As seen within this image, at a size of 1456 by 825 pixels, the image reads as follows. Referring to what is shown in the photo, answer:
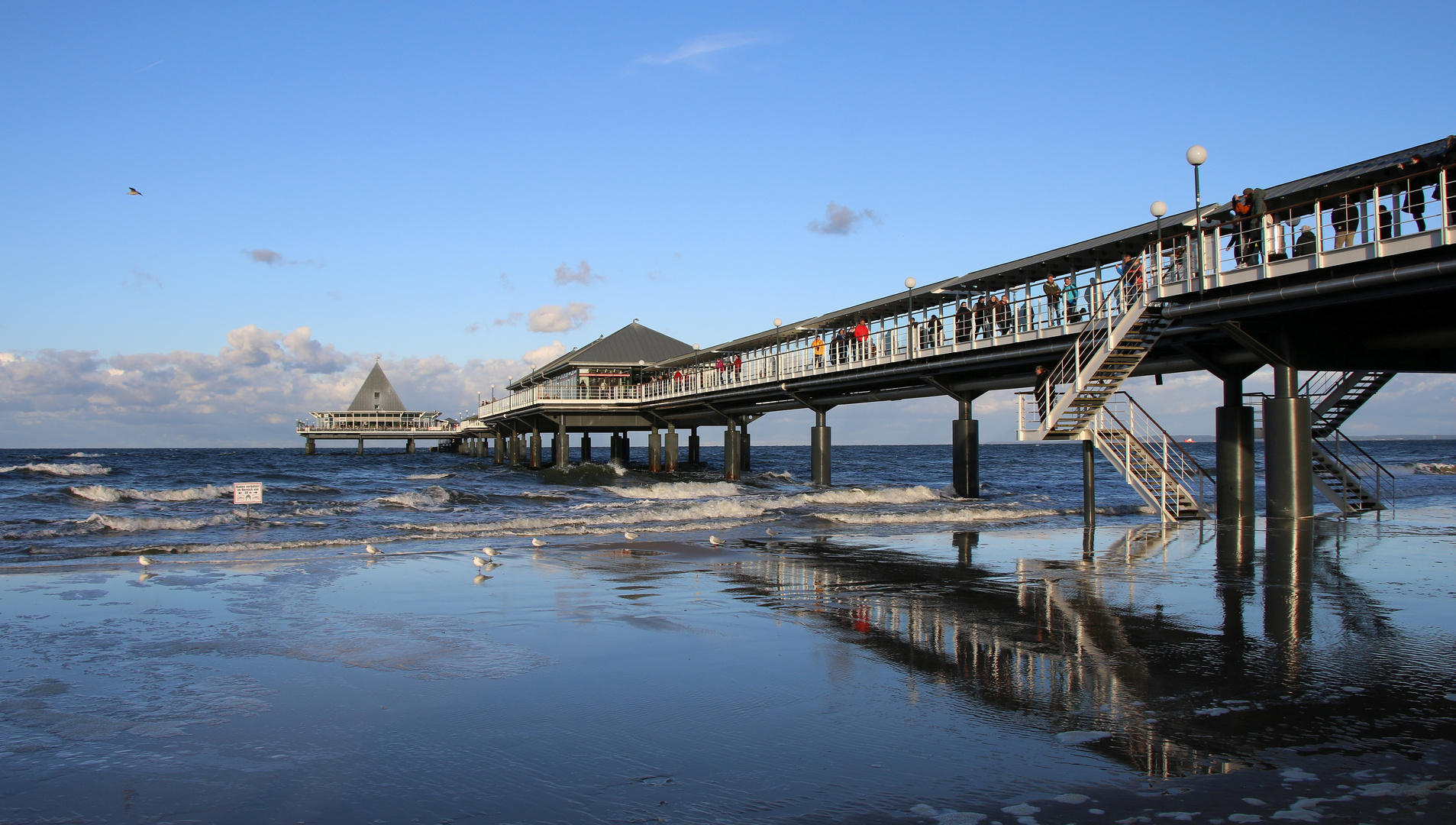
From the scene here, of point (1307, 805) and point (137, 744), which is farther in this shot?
point (137, 744)

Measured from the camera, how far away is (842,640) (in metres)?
7.49

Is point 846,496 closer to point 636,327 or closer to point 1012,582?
point 1012,582

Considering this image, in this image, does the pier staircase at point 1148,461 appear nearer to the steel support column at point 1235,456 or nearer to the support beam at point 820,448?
the steel support column at point 1235,456

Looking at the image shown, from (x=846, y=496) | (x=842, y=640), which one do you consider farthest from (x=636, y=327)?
(x=842, y=640)

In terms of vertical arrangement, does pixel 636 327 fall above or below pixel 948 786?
above

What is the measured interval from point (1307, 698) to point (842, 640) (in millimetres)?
3197

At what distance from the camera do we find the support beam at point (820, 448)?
37438mm

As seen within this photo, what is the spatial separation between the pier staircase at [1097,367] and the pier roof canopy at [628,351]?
116 feet

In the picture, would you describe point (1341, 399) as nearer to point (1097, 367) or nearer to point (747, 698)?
point (1097, 367)

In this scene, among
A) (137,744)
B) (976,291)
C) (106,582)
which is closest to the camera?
(137,744)

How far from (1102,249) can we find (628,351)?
37.6m

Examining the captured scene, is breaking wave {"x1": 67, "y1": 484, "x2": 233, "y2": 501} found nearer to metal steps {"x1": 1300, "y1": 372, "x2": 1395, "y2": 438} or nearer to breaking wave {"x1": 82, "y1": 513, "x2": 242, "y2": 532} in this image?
breaking wave {"x1": 82, "y1": 513, "x2": 242, "y2": 532}

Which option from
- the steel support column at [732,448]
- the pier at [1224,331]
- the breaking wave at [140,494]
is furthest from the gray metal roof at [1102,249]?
the breaking wave at [140,494]

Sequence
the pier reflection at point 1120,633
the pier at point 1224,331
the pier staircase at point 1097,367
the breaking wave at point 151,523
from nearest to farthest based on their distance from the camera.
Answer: the pier reflection at point 1120,633
the pier at point 1224,331
the pier staircase at point 1097,367
the breaking wave at point 151,523
